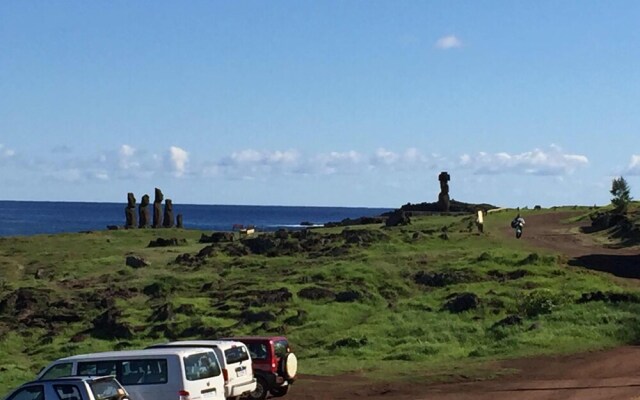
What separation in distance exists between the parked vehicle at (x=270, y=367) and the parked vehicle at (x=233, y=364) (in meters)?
1.52

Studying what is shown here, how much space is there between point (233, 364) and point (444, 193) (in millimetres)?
83265

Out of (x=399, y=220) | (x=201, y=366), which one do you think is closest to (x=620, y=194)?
(x=399, y=220)

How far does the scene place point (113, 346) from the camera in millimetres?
39719

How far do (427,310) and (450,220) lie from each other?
41.9m

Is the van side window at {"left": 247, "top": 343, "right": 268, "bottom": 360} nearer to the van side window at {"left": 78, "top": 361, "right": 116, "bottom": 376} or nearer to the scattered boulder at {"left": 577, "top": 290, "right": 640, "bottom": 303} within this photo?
the van side window at {"left": 78, "top": 361, "right": 116, "bottom": 376}

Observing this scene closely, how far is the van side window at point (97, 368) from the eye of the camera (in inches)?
869

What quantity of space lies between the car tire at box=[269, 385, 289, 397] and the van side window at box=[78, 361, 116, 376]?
6.13 m

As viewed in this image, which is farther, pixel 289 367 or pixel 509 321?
pixel 509 321

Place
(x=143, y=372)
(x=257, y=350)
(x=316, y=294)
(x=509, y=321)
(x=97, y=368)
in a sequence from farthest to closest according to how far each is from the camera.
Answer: (x=316, y=294) < (x=509, y=321) < (x=257, y=350) < (x=97, y=368) < (x=143, y=372)

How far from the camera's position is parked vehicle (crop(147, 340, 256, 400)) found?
23939 mm

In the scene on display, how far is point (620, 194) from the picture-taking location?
8550cm

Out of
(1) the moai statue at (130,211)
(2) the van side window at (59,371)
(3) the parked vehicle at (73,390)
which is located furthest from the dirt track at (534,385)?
(1) the moai statue at (130,211)

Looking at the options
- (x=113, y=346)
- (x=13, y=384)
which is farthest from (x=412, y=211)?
(x=13, y=384)

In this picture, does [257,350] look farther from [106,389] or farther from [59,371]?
[106,389]
